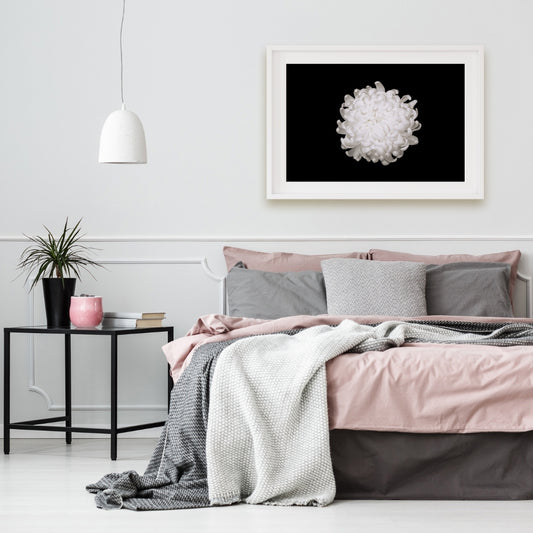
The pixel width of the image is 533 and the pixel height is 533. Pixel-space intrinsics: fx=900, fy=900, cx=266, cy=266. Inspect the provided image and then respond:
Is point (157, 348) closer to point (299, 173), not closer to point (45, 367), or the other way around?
point (45, 367)

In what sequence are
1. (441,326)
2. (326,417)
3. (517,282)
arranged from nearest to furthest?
(326,417) < (441,326) < (517,282)

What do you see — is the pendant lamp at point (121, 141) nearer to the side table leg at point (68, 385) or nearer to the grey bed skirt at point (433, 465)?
the side table leg at point (68, 385)

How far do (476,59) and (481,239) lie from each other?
97 centimetres

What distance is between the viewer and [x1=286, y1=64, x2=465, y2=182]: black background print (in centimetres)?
487

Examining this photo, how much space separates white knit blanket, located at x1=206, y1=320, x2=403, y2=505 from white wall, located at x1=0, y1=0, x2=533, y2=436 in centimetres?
184

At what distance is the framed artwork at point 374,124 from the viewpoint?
486 cm

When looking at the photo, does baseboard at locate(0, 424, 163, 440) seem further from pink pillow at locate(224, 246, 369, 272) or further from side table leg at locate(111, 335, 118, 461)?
pink pillow at locate(224, 246, 369, 272)

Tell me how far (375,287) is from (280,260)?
598mm

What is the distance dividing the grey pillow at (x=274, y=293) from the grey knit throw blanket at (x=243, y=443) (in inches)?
41.1

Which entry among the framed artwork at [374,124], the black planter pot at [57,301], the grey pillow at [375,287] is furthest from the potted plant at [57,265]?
the grey pillow at [375,287]

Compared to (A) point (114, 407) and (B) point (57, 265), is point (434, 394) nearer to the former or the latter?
(A) point (114, 407)

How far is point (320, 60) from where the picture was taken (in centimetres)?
486

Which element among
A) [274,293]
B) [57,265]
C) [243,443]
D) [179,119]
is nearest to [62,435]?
[57,265]

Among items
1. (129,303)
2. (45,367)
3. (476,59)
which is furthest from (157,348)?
(476,59)
